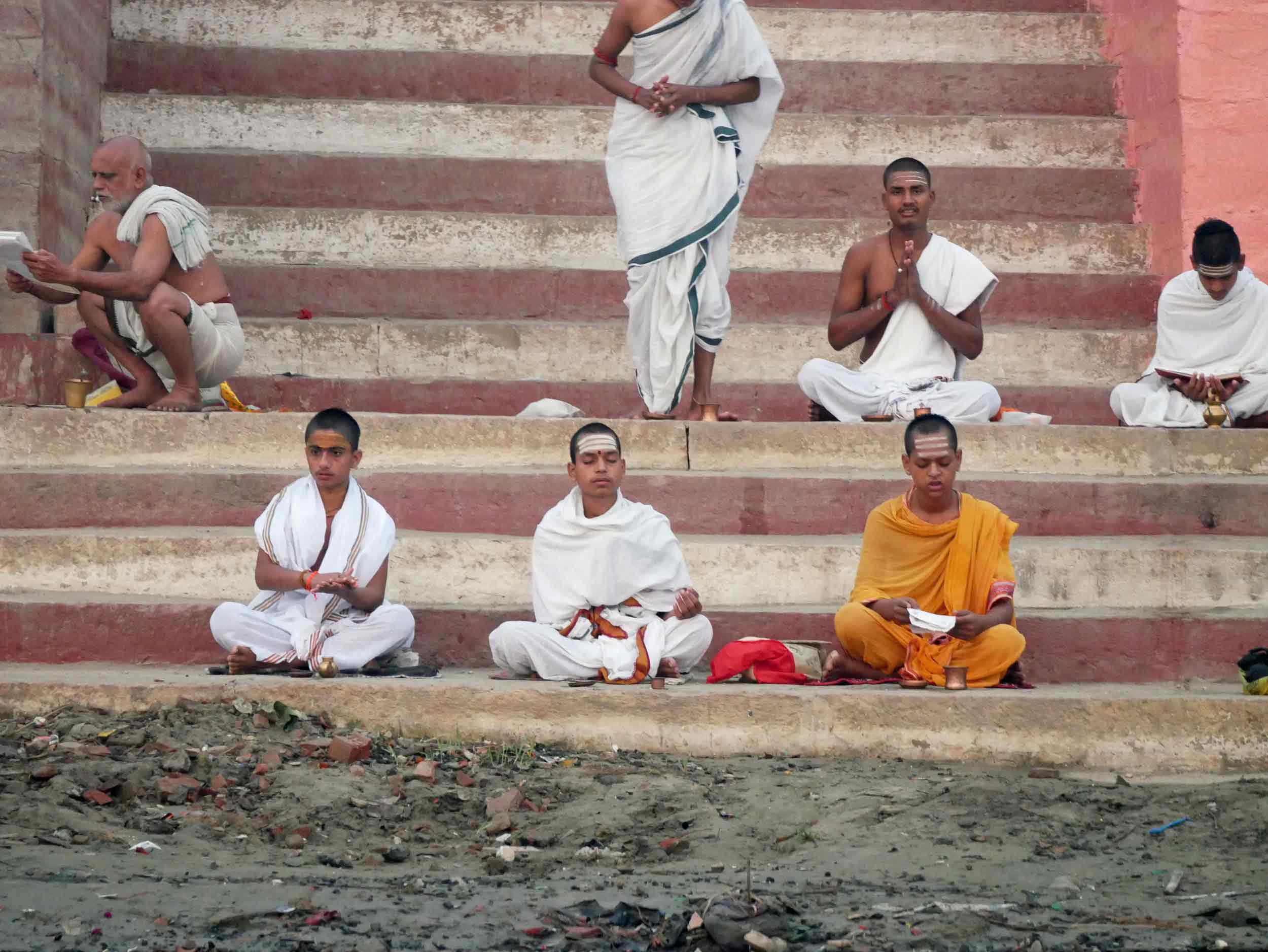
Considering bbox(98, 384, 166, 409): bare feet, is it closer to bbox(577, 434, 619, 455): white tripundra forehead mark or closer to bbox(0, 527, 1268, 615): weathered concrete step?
bbox(0, 527, 1268, 615): weathered concrete step

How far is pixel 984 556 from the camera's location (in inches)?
232

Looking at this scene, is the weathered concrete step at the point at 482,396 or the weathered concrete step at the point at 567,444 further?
the weathered concrete step at the point at 482,396

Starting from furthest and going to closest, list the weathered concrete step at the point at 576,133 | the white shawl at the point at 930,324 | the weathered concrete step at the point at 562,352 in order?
the weathered concrete step at the point at 576,133 < the weathered concrete step at the point at 562,352 < the white shawl at the point at 930,324

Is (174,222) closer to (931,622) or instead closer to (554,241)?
(554,241)

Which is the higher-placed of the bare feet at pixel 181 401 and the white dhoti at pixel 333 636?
the bare feet at pixel 181 401

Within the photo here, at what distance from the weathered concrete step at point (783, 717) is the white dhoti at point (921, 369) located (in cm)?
235

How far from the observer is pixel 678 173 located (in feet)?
24.3

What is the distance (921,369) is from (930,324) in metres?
0.22

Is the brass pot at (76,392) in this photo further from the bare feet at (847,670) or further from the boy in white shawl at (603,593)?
the bare feet at (847,670)

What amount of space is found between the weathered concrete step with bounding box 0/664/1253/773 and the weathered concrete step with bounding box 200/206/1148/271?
4.35 meters

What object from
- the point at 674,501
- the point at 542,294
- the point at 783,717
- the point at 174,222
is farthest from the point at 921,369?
the point at 174,222

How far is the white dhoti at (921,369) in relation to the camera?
754 centimetres

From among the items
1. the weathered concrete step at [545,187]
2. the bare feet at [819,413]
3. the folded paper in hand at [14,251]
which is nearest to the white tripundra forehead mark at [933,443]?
the bare feet at [819,413]

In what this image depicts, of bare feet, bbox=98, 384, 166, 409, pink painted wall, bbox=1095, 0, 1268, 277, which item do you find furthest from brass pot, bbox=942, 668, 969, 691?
pink painted wall, bbox=1095, 0, 1268, 277
